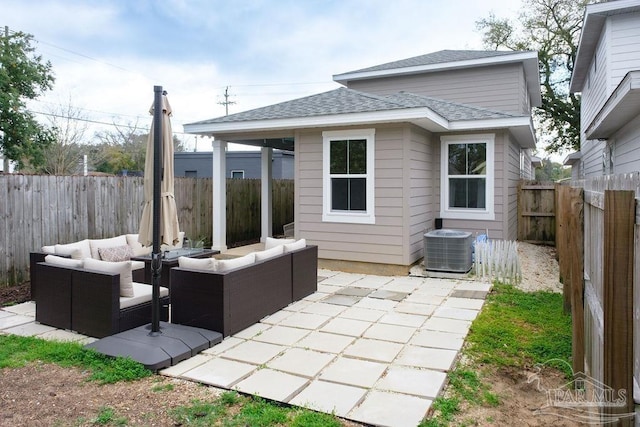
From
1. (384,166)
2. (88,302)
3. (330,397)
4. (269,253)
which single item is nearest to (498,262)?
(384,166)

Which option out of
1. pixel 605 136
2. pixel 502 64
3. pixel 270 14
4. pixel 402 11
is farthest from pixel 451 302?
pixel 270 14

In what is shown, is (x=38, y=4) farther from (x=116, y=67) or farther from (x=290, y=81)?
(x=290, y=81)

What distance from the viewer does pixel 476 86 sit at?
1141 centimetres

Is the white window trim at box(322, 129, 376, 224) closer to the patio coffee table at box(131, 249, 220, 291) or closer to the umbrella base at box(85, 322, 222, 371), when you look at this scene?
the patio coffee table at box(131, 249, 220, 291)

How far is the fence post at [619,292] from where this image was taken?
1.95 m

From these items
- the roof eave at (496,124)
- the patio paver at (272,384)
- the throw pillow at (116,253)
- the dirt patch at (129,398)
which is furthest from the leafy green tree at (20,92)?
the patio paver at (272,384)

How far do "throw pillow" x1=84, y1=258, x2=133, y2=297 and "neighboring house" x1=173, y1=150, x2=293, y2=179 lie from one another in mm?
16654

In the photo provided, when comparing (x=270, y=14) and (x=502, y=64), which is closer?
(x=502, y=64)

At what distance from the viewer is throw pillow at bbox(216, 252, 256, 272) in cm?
471

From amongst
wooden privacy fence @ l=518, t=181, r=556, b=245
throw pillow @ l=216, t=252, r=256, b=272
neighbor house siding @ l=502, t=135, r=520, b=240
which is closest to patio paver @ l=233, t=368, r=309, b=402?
throw pillow @ l=216, t=252, r=256, b=272

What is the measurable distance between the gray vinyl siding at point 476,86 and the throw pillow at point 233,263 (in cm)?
839

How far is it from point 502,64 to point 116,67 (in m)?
23.3

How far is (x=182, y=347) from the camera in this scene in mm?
4117

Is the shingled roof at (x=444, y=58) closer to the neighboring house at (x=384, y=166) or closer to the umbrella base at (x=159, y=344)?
the neighboring house at (x=384, y=166)
